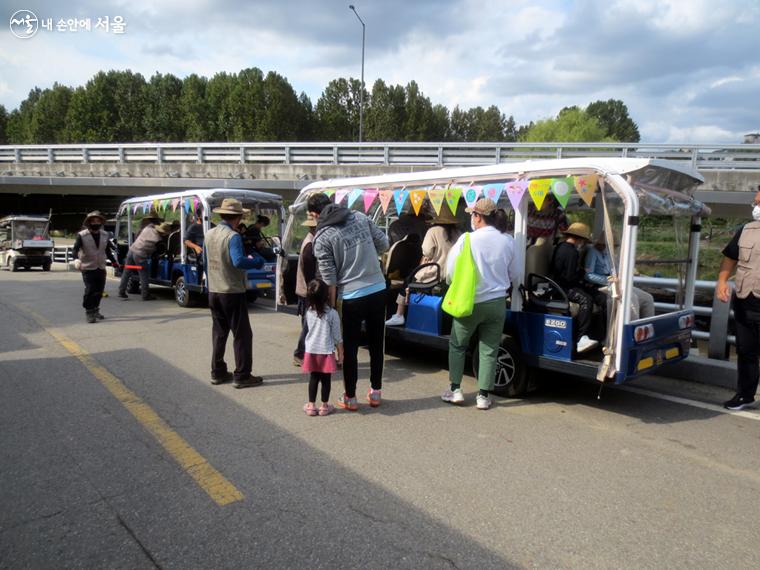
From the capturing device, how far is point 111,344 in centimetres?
740

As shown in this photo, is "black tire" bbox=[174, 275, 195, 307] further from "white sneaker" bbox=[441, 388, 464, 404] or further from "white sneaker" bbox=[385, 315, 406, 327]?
"white sneaker" bbox=[441, 388, 464, 404]

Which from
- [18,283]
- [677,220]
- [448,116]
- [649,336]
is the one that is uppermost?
[448,116]

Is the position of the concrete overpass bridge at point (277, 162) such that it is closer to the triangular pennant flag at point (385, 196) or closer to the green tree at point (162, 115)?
the triangular pennant flag at point (385, 196)

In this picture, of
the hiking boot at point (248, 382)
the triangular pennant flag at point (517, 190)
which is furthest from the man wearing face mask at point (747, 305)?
the hiking boot at point (248, 382)

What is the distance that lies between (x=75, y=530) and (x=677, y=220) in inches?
221

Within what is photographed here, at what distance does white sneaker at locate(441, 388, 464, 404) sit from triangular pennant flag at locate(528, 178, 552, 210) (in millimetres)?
1863

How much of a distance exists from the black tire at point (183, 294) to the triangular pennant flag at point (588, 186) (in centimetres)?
833

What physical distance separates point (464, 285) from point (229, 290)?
2370mm

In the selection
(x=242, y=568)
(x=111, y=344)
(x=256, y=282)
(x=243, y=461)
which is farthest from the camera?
(x=256, y=282)

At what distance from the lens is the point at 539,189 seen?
4934mm

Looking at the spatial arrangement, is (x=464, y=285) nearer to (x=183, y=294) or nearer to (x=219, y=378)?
(x=219, y=378)

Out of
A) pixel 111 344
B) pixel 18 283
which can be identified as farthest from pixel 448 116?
pixel 111 344

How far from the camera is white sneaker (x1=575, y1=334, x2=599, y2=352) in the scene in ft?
16.3

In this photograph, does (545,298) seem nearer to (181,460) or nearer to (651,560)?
(651,560)
